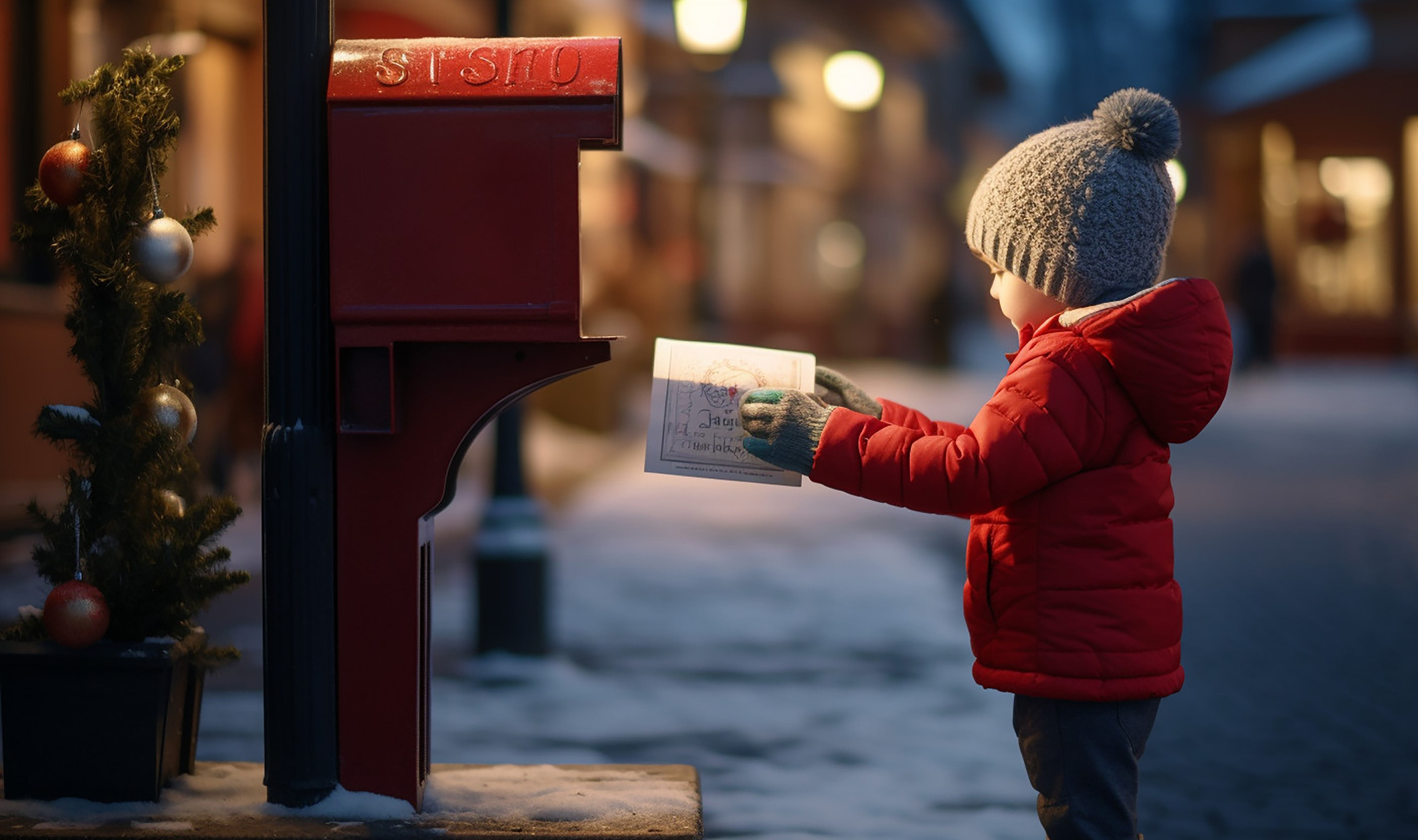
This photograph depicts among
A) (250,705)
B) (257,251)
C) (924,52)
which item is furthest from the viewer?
(924,52)

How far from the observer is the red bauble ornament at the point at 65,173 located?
301 centimetres

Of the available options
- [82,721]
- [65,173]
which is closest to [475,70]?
[65,173]

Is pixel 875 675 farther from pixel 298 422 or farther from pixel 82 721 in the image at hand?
pixel 82 721

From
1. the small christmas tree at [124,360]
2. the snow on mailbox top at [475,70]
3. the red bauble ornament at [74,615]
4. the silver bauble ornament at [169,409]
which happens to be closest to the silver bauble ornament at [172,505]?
the small christmas tree at [124,360]

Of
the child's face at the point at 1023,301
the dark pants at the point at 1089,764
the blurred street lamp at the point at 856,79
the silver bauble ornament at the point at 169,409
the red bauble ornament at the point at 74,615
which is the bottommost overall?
the dark pants at the point at 1089,764

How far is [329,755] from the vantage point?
2977mm

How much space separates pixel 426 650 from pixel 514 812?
392 millimetres

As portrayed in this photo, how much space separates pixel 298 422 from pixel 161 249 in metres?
0.47

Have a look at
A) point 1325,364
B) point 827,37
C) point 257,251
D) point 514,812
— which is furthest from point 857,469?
point 827,37

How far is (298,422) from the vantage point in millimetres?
2961

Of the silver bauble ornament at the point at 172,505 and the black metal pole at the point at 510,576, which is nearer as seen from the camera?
the silver bauble ornament at the point at 172,505

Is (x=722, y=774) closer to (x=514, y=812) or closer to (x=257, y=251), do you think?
(x=514, y=812)

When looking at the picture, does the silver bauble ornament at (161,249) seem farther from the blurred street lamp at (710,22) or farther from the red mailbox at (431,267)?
the blurred street lamp at (710,22)

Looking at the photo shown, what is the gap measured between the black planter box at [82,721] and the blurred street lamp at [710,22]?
24.6 feet
